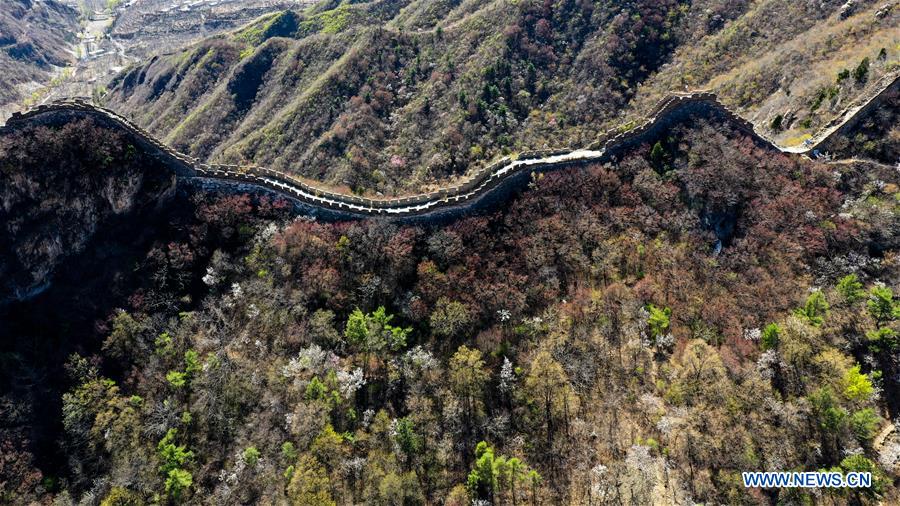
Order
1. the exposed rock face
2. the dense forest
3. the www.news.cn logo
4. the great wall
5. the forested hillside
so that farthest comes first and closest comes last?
the forested hillside
the great wall
the exposed rock face
the dense forest
the www.news.cn logo

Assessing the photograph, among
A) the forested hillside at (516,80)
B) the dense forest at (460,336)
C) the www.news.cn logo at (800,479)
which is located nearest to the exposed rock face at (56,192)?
the dense forest at (460,336)

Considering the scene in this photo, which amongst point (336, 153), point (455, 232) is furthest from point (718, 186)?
point (336, 153)

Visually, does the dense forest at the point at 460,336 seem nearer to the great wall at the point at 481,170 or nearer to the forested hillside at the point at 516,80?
the great wall at the point at 481,170

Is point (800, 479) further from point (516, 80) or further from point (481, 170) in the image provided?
point (516, 80)

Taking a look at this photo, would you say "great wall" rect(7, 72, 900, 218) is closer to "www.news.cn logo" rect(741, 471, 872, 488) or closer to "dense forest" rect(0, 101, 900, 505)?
"dense forest" rect(0, 101, 900, 505)

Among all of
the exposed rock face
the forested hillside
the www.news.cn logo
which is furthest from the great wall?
the www.news.cn logo

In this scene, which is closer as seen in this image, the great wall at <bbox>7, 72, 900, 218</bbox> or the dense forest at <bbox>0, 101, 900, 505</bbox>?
the dense forest at <bbox>0, 101, 900, 505</bbox>

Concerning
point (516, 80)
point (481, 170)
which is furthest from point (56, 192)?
point (516, 80)
